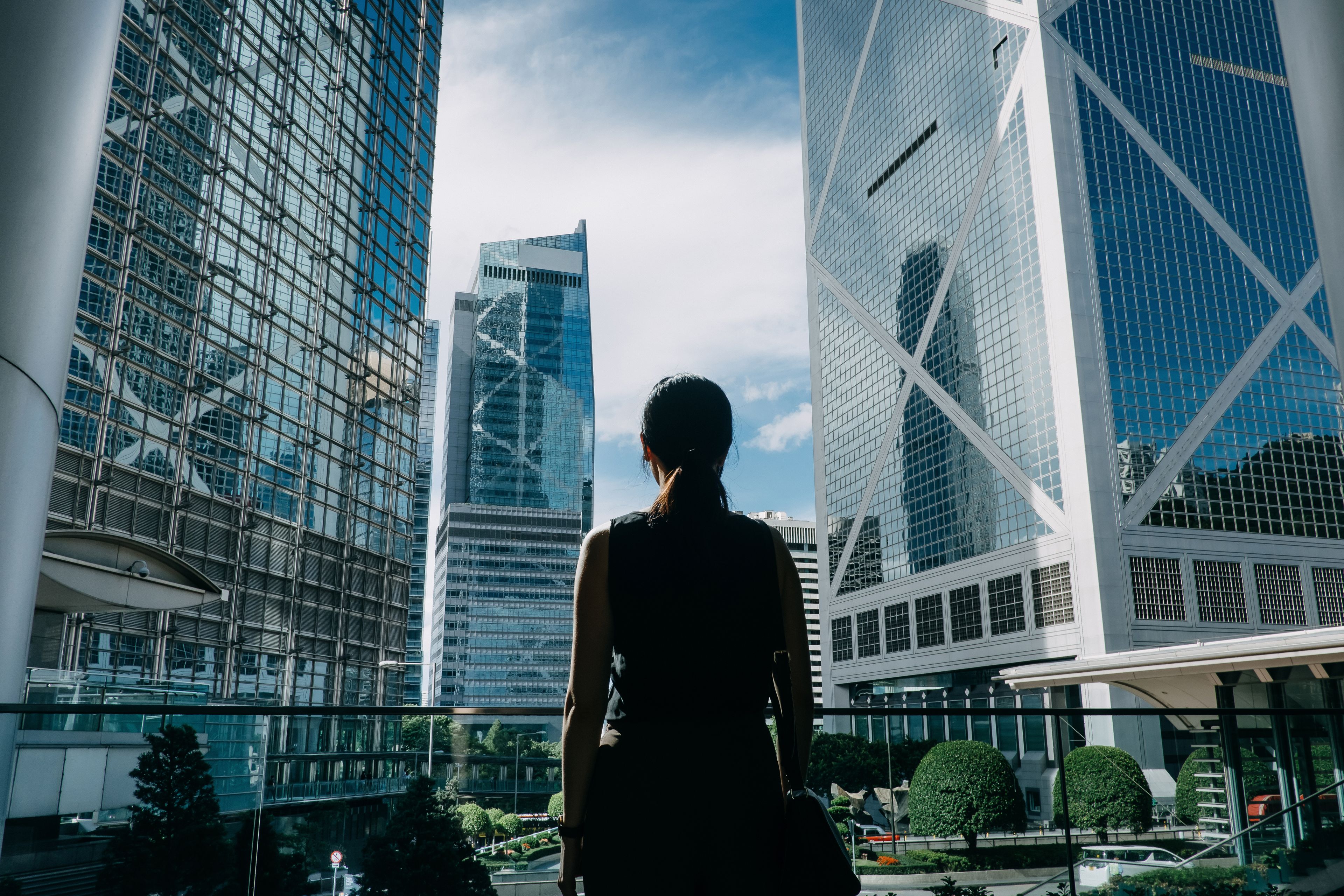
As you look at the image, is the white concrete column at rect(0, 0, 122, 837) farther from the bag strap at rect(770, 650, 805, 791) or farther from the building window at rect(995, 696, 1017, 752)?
the building window at rect(995, 696, 1017, 752)

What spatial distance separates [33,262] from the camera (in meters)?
2.80

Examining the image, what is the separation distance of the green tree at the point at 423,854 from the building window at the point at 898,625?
45.7 meters

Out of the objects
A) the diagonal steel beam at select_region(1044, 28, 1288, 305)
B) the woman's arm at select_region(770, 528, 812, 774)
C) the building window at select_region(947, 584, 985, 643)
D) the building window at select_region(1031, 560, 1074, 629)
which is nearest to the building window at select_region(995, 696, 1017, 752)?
the woman's arm at select_region(770, 528, 812, 774)

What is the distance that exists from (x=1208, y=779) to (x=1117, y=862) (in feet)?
1.59

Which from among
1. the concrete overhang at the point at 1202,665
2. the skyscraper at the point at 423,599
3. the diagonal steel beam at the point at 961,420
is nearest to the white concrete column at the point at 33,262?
the concrete overhang at the point at 1202,665

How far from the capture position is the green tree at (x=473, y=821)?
2.88 meters

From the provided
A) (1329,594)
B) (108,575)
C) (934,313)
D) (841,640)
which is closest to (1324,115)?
(108,575)

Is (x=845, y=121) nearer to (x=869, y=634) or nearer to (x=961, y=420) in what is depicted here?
(x=961, y=420)

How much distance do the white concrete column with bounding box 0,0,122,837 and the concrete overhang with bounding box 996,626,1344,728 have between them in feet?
30.0

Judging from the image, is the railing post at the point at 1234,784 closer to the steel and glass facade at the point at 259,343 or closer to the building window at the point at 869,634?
the steel and glass facade at the point at 259,343

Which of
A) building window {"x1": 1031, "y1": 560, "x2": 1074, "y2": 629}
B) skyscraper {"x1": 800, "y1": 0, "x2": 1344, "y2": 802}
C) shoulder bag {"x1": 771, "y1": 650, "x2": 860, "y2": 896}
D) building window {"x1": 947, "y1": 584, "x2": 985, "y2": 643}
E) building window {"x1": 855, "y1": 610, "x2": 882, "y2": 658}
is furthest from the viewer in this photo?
building window {"x1": 855, "y1": 610, "x2": 882, "y2": 658}

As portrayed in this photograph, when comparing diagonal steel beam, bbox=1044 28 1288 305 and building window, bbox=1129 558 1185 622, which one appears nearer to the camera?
building window, bbox=1129 558 1185 622

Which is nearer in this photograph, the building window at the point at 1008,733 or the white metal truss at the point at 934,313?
the building window at the point at 1008,733

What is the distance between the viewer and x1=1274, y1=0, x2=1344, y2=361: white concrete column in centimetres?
289
